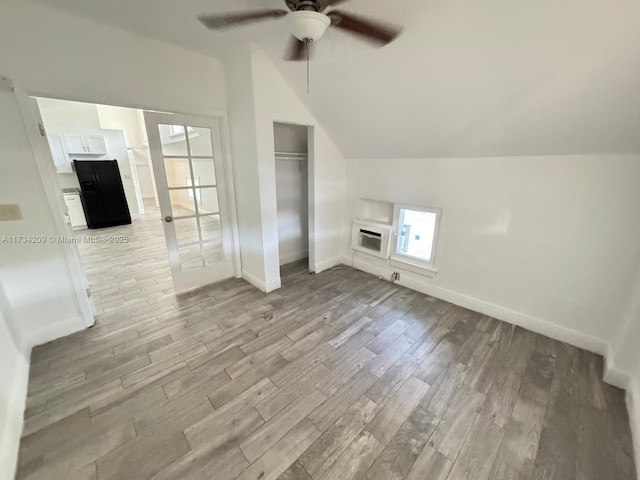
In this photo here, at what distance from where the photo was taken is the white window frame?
111 inches

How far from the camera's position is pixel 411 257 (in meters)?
3.09

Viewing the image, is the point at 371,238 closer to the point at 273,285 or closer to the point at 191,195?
the point at 273,285

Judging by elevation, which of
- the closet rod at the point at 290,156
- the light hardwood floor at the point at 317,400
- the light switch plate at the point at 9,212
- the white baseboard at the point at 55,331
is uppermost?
the closet rod at the point at 290,156

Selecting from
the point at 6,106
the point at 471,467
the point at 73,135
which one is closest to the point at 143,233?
the point at 73,135

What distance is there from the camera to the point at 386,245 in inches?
127

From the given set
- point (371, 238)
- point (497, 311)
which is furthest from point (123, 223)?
point (497, 311)

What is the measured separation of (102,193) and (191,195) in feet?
15.3

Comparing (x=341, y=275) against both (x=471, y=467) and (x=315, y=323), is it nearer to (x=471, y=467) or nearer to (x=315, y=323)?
(x=315, y=323)

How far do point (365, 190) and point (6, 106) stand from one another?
3.24 meters

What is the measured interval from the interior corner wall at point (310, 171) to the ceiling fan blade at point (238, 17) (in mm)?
1126

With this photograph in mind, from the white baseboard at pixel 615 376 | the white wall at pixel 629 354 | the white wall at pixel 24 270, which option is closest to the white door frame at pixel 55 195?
the white wall at pixel 24 270

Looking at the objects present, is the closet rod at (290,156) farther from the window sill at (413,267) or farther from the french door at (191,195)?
the window sill at (413,267)

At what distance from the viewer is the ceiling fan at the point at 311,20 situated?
1.19m

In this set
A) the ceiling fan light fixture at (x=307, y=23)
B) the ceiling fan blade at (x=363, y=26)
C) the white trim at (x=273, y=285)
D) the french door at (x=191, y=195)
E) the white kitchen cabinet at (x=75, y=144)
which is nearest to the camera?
the ceiling fan light fixture at (x=307, y=23)
